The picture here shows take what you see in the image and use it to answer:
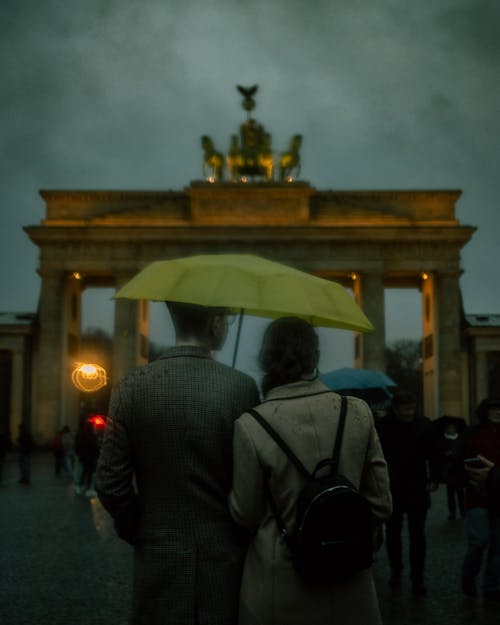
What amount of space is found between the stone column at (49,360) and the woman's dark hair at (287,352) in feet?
135

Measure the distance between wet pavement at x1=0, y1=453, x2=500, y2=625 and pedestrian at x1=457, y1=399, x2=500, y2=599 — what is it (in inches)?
7.6

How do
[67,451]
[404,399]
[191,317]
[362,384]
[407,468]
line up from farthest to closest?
[67,451] < [362,384] < [404,399] < [407,468] < [191,317]

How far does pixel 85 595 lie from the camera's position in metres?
8.67

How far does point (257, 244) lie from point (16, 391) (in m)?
14.3

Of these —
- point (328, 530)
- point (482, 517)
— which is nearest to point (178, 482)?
point (328, 530)

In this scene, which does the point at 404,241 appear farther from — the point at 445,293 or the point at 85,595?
the point at 85,595

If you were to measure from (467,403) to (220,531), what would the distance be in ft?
140

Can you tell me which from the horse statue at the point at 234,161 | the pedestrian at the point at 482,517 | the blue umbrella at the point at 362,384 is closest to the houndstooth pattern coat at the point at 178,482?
the pedestrian at the point at 482,517

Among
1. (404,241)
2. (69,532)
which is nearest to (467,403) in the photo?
(404,241)

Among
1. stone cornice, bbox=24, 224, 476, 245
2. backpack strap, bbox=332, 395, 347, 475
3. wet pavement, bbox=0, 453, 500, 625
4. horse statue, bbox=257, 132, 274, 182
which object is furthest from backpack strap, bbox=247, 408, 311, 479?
horse statue, bbox=257, 132, 274, 182

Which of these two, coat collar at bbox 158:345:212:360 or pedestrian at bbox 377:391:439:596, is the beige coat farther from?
pedestrian at bbox 377:391:439:596

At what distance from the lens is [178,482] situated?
3.64 m

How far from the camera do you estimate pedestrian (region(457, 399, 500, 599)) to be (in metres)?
8.48

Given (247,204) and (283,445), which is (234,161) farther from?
(283,445)
